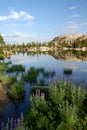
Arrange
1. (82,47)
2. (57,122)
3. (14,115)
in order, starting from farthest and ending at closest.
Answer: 1. (82,47)
2. (14,115)
3. (57,122)

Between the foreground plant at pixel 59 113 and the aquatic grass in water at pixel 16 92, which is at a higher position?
the foreground plant at pixel 59 113

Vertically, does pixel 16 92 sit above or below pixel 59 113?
below

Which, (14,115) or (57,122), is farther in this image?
(14,115)

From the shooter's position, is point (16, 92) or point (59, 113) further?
point (16, 92)

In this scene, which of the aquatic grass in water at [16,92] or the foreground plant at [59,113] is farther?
the aquatic grass in water at [16,92]

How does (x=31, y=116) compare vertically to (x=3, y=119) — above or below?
above

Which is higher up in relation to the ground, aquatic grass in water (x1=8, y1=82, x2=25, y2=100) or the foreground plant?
the foreground plant

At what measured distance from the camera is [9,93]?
21.1 m

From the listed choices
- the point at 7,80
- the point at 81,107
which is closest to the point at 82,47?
the point at 7,80

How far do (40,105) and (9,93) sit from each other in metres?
7.94

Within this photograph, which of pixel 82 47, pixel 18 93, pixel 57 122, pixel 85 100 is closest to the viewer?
pixel 57 122

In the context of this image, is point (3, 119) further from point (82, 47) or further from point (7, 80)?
point (82, 47)

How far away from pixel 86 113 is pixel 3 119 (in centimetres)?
533

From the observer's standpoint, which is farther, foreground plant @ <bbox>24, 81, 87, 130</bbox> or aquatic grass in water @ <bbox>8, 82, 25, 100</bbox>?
aquatic grass in water @ <bbox>8, 82, 25, 100</bbox>
